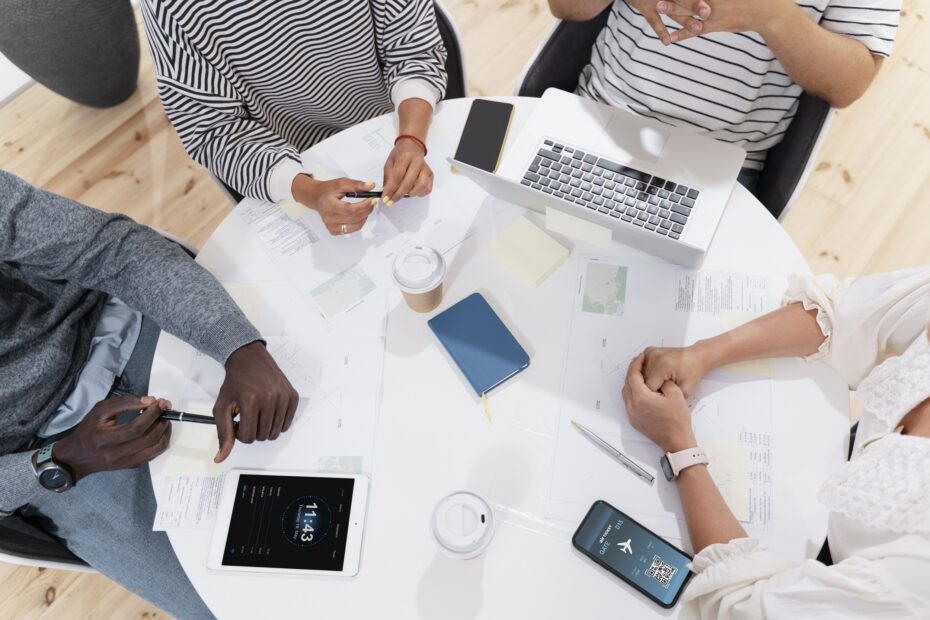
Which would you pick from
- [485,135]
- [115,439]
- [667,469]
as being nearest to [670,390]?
[667,469]

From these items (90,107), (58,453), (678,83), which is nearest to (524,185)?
(678,83)

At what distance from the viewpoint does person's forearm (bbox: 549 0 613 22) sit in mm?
1285

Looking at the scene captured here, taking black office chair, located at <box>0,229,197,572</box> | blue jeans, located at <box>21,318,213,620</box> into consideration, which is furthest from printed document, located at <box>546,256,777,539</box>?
black office chair, located at <box>0,229,197,572</box>

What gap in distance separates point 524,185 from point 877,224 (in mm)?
1487

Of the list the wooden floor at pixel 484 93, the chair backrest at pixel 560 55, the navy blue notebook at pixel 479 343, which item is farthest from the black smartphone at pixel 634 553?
the wooden floor at pixel 484 93

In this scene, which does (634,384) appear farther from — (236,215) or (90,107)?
(90,107)

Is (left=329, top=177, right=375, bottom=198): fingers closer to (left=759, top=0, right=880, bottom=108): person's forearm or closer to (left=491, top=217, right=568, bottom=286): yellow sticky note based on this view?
(left=491, top=217, right=568, bottom=286): yellow sticky note

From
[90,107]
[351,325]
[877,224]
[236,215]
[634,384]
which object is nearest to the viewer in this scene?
[634,384]

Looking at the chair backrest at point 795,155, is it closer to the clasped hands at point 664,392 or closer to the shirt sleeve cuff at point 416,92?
the clasped hands at point 664,392

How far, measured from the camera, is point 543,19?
2.47 metres

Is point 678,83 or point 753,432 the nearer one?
point 753,432

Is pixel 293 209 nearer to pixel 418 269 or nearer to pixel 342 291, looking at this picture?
pixel 342 291

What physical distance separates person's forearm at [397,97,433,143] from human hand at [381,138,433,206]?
0.04 m

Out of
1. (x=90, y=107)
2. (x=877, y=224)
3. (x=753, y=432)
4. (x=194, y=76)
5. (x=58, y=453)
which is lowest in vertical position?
(x=90, y=107)
